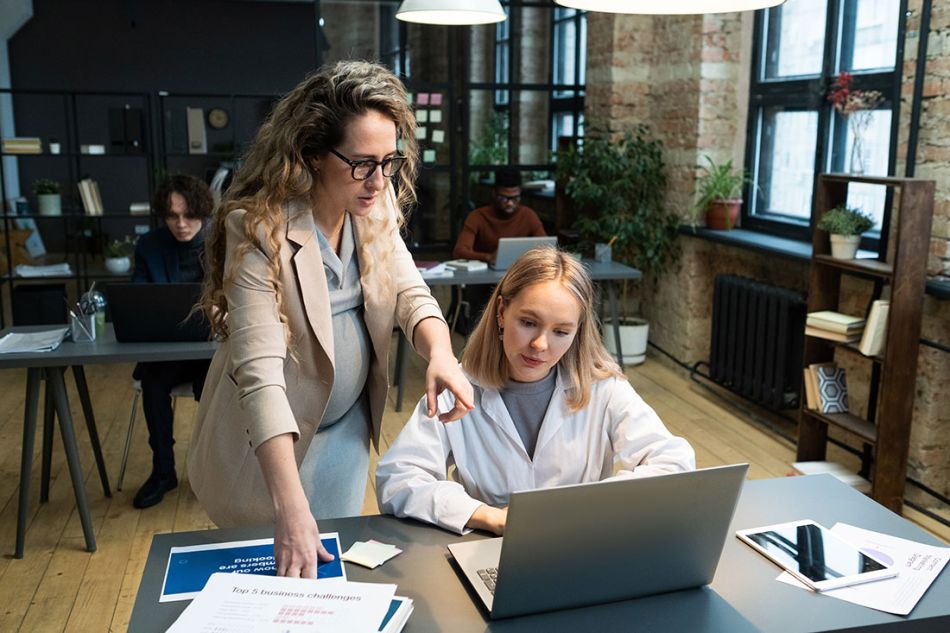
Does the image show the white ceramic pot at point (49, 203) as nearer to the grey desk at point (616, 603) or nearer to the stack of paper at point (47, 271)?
the stack of paper at point (47, 271)

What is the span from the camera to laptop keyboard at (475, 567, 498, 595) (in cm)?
146

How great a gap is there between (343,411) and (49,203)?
16.6ft

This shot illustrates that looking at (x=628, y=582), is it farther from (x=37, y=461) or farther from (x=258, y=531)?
(x=37, y=461)

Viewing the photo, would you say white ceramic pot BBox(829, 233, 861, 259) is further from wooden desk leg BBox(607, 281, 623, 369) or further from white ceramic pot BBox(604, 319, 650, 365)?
white ceramic pot BBox(604, 319, 650, 365)

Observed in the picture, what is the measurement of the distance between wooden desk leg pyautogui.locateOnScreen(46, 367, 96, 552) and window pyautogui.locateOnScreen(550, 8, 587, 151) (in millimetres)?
4155

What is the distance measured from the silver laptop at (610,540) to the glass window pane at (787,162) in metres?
3.77

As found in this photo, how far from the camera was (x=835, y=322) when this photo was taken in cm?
377

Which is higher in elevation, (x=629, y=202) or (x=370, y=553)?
(x=629, y=202)

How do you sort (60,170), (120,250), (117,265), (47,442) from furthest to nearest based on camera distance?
(60,170)
(120,250)
(117,265)
(47,442)

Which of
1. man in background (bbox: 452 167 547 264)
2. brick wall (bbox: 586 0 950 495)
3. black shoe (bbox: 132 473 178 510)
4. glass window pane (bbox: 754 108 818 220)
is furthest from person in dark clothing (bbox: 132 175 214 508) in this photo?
glass window pane (bbox: 754 108 818 220)

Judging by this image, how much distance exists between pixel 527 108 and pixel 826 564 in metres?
5.36

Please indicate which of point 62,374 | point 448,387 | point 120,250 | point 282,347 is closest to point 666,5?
point 448,387

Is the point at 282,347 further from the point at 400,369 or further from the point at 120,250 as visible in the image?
the point at 120,250

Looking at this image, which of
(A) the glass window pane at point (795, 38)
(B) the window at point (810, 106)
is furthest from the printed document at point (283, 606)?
(A) the glass window pane at point (795, 38)
